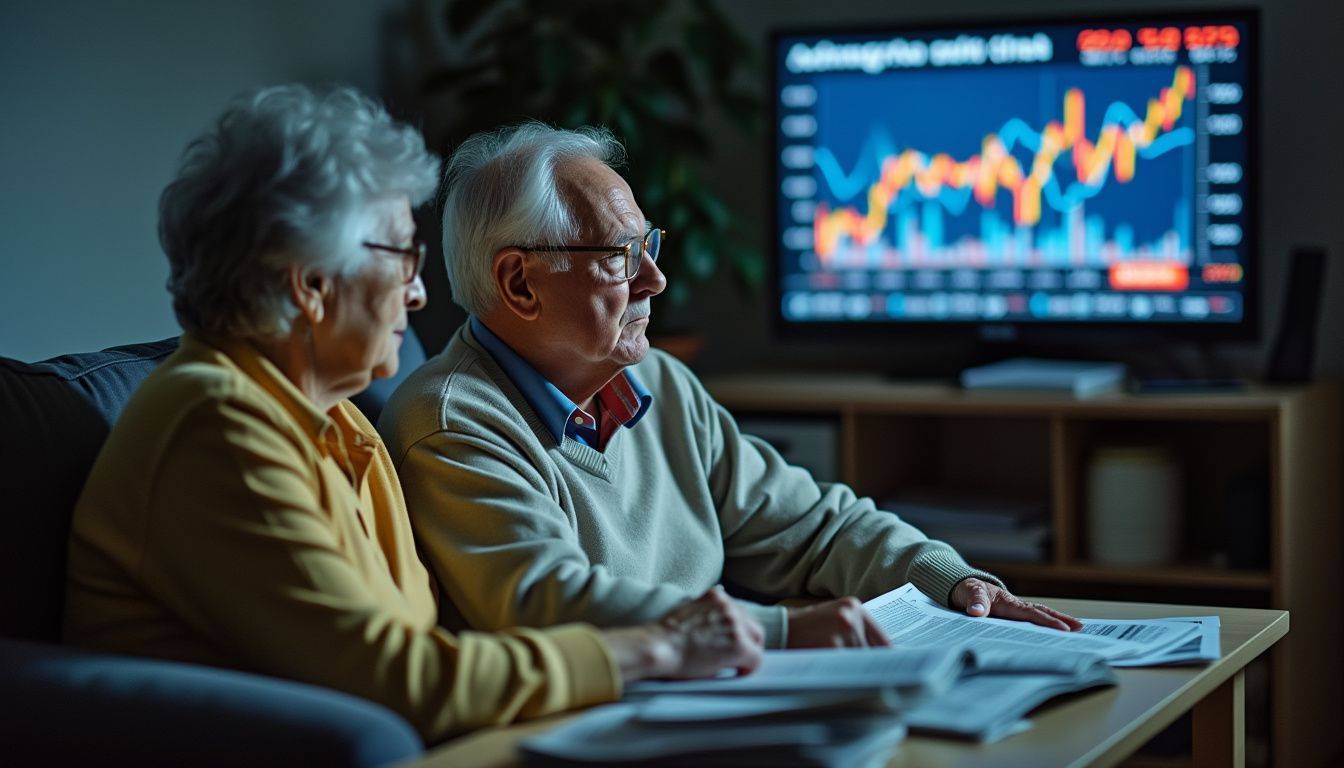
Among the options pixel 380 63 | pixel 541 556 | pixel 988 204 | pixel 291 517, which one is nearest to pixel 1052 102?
pixel 988 204

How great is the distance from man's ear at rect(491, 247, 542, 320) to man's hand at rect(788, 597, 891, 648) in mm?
543

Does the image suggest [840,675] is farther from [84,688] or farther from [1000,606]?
[84,688]

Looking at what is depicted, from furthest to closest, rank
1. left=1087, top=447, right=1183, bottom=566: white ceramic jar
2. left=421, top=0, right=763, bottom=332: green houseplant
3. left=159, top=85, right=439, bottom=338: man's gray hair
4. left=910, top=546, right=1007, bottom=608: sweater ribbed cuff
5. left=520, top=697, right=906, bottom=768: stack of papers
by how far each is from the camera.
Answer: left=421, top=0, right=763, bottom=332: green houseplant → left=1087, top=447, right=1183, bottom=566: white ceramic jar → left=910, top=546, right=1007, bottom=608: sweater ribbed cuff → left=159, top=85, right=439, bottom=338: man's gray hair → left=520, top=697, right=906, bottom=768: stack of papers

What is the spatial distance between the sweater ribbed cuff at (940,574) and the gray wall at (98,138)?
5.84 feet

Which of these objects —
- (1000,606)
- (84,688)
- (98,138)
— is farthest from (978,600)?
(98,138)

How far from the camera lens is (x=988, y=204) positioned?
10.00 ft

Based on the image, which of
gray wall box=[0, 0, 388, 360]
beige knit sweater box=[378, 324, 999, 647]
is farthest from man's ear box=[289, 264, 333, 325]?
gray wall box=[0, 0, 388, 360]

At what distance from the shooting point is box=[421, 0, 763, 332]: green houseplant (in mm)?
3201

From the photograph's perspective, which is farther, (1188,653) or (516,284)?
(516,284)

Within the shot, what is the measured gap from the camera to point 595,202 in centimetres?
176

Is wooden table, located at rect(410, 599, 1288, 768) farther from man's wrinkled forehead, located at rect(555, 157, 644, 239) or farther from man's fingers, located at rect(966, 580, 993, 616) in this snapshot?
man's wrinkled forehead, located at rect(555, 157, 644, 239)

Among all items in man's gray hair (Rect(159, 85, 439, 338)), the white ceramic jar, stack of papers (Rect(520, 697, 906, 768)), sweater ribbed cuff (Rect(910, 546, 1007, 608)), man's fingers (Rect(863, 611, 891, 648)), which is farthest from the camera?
the white ceramic jar

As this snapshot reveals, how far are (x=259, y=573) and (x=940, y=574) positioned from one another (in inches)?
32.1

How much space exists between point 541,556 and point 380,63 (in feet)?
8.03
